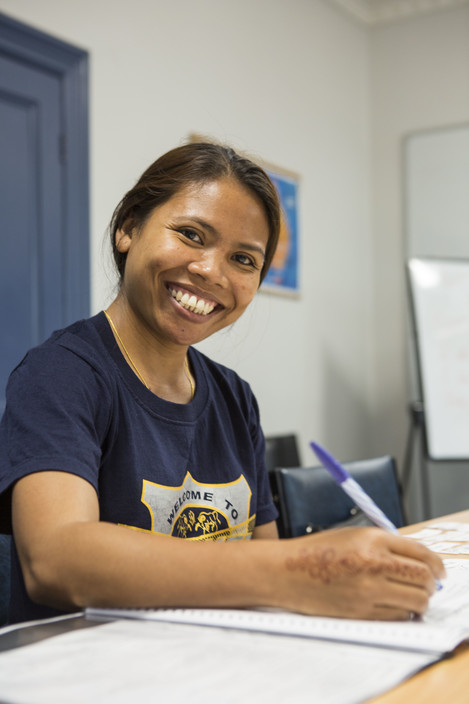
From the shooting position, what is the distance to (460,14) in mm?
3977

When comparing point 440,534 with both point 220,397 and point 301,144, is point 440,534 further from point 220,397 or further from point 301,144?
point 301,144

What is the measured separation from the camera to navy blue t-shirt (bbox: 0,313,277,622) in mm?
867

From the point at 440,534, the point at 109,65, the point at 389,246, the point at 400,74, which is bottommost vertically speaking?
the point at 440,534

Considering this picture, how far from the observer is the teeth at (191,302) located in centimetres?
115

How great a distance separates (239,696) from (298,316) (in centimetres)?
318

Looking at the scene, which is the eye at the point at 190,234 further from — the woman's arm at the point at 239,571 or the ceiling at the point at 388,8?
the ceiling at the point at 388,8

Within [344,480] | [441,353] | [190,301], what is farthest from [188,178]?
[441,353]

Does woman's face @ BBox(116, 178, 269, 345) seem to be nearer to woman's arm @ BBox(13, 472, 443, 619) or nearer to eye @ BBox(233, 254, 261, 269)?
eye @ BBox(233, 254, 261, 269)

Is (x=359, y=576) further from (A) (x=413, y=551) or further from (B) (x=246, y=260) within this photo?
(B) (x=246, y=260)

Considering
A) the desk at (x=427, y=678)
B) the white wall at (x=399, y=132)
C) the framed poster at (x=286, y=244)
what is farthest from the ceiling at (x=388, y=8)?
the desk at (x=427, y=678)

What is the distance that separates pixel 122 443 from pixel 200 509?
0.16 m

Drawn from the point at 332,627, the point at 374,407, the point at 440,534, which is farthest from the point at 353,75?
the point at 332,627

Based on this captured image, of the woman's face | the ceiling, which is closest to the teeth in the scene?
the woman's face

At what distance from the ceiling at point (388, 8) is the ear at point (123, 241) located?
3.21 m
